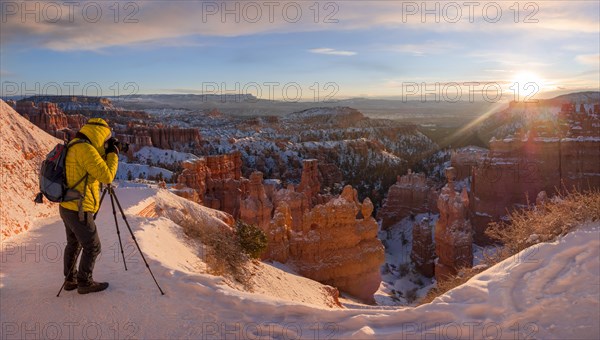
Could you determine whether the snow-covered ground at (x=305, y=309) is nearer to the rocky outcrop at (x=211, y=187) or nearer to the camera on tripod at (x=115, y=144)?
the camera on tripod at (x=115, y=144)

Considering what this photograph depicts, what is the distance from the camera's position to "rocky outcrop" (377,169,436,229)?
106ft

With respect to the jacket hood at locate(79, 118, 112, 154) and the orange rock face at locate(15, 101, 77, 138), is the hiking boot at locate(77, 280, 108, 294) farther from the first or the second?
→ the orange rock face at locate(15, 101, 77, 138)

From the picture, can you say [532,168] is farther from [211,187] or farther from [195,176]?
[195,176]

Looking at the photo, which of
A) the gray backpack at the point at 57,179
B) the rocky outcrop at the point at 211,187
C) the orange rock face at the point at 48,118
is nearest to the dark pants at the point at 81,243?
the gray backpack at the point at 57,179

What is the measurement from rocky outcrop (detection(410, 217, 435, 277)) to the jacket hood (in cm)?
2062

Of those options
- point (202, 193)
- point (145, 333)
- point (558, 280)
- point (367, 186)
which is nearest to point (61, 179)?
point (145, 333)

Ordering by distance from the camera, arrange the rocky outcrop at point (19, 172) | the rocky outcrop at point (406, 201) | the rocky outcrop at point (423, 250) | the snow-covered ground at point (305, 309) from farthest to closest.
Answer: the rocky outcrop at point (406, 201)
the rocky outcrop at point (423, 250)
the rocky outcrop at point (19, 172)
the snow-covered ground at point (305, 309)

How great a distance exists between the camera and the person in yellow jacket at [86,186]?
4.55 metres

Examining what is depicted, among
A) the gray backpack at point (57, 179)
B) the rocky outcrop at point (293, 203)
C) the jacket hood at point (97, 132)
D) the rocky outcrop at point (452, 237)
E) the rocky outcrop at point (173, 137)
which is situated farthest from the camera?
the rocky outcrop at point (173, 137)

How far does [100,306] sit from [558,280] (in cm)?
452

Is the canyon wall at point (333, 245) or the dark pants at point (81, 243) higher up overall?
the dark pants at point (81, 243)

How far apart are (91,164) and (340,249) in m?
11.6

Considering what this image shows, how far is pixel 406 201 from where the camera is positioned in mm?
32844

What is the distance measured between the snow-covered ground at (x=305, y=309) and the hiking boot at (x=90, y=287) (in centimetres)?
7
